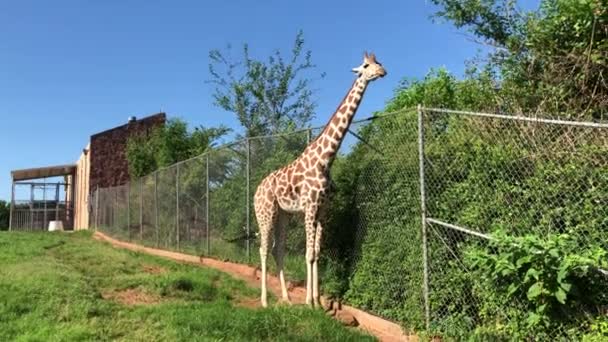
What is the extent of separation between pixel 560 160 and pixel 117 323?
16.1ft

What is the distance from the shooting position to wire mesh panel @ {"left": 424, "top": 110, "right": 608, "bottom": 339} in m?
4.58

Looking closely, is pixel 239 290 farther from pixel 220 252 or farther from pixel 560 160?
pixel 560 160

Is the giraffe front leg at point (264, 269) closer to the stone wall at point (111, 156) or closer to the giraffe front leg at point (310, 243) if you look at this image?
the giraffe front leg at point (310, 243)

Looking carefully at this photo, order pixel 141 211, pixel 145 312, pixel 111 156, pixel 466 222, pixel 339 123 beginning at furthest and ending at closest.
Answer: pixel 111 156 → pixel 141 211 → pixel 339 123 → pixel 145 312 → pixel 466 222

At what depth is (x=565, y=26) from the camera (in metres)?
7.36

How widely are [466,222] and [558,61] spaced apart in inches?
117

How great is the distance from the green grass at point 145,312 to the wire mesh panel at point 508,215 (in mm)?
1315

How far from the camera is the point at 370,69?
736cm

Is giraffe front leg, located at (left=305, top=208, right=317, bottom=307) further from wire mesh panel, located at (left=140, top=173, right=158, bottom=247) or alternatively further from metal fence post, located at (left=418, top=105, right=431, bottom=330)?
wire mesh panel, located at (left=140, top=173, right=158, bottom=247)

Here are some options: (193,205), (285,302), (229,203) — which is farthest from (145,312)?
(193,205)

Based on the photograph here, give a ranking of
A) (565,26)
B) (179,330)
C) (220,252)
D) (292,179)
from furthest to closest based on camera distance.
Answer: (220,252) → (292,179) → (565,26) → (179,330)

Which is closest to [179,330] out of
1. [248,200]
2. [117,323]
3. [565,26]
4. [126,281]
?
[117,323]

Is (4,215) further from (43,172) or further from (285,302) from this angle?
(285,302)

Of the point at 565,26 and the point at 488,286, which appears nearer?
the point at 488,286
